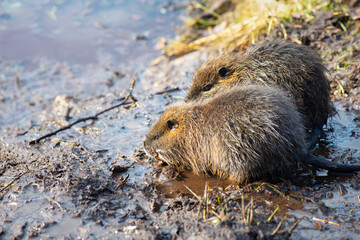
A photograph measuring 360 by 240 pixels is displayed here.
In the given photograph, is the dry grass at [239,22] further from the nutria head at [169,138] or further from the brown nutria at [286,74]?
the nutria head at [169,138]

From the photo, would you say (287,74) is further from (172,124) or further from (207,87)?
(172,124)

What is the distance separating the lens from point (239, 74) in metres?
4.21

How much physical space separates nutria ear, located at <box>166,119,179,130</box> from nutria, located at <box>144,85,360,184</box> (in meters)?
0.15

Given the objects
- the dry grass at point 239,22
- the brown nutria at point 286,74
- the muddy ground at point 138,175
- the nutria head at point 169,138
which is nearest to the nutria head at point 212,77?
the brown nutria at point 286,74

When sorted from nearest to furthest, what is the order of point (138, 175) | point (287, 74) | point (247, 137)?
point (247, 137) → point (138, 175) → point (287, 74)

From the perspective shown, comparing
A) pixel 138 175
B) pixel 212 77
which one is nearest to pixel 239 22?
pixel 212 77

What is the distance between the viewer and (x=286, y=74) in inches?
151

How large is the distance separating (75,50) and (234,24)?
3.19 m

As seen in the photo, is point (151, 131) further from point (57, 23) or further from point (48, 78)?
point (57, 23)

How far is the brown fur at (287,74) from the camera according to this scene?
3.80 m

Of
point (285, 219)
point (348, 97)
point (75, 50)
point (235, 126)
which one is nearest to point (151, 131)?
point (235, 126)

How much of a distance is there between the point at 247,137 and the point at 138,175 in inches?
42.6

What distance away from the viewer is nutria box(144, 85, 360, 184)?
3.09m

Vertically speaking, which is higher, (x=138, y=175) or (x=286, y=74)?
(x=286, y=74)
